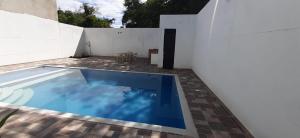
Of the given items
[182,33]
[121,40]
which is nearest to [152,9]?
[121,40]

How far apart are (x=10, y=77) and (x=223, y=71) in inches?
322

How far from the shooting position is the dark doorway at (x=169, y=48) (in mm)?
8789

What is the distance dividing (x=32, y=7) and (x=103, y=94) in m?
12.5

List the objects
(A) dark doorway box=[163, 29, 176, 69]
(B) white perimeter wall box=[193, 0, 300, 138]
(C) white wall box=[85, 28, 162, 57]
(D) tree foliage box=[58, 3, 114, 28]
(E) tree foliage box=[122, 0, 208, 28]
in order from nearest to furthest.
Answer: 1. (B) white perimeter wall box=[193, 0, 300, 138]
2. (A) dark doorway box=[163, 29, 176, 69]
3. (C) white wall box=[85, 28, 162, 57]
4. (E) tree foliage box=[122, 0, 208, 28]
5. (D) tree foliage box=[58, 3, 114, 28]

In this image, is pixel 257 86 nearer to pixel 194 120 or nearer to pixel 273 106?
pixel 273 106

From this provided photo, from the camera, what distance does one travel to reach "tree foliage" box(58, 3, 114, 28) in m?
24.0

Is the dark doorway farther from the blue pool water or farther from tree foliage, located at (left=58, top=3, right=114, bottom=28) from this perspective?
tree foliage, located at (left=58, top=3, right=114, bottom=28)

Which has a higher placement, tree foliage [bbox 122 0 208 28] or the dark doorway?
tree foliage [bbox 122 0 208 28]

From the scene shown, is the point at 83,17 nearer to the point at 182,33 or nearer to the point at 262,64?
the point at 182,33

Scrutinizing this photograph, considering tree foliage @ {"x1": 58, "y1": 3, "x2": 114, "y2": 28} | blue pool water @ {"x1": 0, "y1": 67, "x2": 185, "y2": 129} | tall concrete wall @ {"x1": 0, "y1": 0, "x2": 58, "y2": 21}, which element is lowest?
blue pool water @ {"x1": 0, "y1": 67, "x2": 185, "y2": 129}

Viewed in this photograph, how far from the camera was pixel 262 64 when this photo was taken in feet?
8.56

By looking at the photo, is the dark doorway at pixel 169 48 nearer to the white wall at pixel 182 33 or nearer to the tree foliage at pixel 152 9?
the white wall at pixel 182 33

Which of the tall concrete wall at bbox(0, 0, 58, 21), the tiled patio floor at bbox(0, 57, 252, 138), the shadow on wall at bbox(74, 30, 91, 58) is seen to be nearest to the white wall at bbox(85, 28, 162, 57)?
the shadow on wall at bbox(74, 30, 91, 58)

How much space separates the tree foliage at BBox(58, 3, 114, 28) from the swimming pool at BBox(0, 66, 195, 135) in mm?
18411
